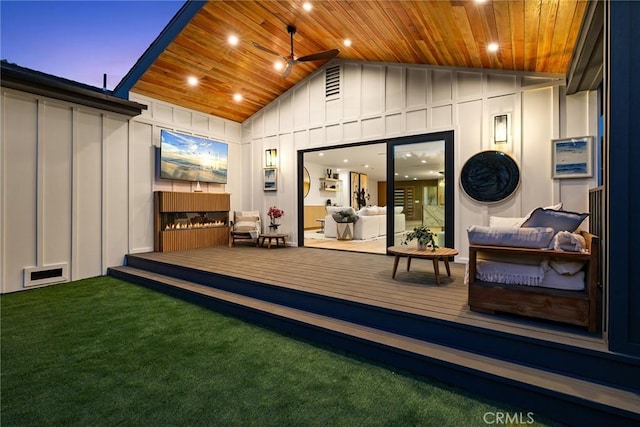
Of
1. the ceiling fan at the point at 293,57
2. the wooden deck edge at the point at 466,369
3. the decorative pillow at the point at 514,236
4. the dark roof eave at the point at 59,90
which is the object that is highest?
the ceiling fan at the point at 293,57

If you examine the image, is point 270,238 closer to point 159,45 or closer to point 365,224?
point 365,224

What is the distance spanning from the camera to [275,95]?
6723 millimetres

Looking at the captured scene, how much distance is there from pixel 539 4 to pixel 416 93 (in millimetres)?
2284

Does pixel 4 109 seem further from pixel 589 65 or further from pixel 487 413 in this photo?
pixel 589 65

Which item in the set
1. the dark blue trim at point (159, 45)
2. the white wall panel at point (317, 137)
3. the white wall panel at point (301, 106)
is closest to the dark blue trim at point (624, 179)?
the dark blue trim at point (159, 45)

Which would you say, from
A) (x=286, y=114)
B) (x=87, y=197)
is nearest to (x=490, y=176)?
(x=286, y=114)

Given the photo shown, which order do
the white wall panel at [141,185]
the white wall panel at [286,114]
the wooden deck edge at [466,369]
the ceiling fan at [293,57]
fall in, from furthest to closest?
the white wall panel at [286,114] → the white wall panel at [141,185] → the ceiling fan at [293,57] → the wooden deck edge at [466,369]

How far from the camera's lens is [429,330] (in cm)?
235

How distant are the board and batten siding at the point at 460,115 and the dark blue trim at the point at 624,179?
2673 millimetres

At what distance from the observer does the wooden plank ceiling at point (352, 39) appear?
10.4 ft

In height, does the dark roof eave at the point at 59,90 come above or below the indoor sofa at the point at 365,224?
above

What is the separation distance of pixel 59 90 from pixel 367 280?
5209 millimetres

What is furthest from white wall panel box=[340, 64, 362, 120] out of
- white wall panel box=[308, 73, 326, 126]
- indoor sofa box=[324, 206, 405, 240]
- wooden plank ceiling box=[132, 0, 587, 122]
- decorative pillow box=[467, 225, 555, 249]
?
decorative pillow box=[467, 225, 555, 249]

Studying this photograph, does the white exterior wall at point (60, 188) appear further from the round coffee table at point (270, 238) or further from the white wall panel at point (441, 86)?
the white wall panel at point (441, 86)
